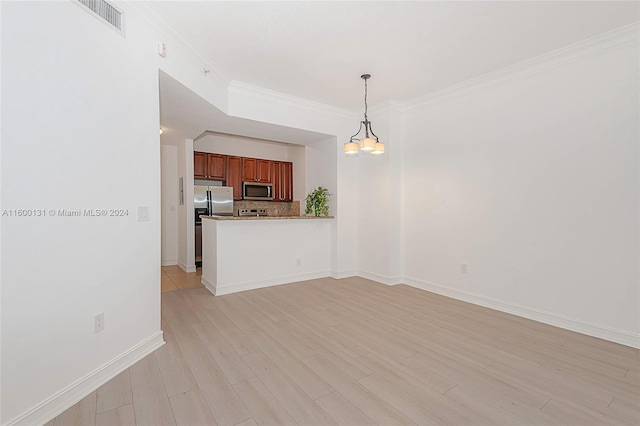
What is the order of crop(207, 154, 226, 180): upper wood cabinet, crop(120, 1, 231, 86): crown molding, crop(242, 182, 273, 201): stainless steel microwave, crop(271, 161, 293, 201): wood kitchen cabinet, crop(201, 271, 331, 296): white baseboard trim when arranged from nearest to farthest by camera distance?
crop(120, 1, 231, 86): crown molding → crop(201, 271, 331, 296): white baseboard trim → crop(207, 154, 226, 180): upper wood cabinet → crop(242, 182, 273, 201): stainless steel microwave → crop(271, 161, 293, 201): wood kitchen cabinet

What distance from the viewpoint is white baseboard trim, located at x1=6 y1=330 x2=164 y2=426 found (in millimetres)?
1590

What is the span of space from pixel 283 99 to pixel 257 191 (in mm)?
2837

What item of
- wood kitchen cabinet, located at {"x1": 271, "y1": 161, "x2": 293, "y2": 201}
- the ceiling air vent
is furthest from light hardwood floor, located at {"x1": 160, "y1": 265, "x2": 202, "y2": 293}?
the ceiling air vent

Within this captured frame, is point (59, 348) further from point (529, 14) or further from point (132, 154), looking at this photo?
point (529, 14)

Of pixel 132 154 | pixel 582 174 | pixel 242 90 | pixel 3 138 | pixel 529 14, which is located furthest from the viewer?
pixel 242 90

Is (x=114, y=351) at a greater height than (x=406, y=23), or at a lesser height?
lesser

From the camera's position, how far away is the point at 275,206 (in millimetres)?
7227

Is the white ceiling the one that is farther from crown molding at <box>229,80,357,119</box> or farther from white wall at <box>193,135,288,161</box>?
white wall at <box>193,135,288,161</box>

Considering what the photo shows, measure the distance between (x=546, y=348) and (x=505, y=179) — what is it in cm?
177

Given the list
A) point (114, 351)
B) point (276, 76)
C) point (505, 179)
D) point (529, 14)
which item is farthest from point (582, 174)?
point (114, 351)

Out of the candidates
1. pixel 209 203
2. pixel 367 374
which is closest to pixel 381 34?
pixel 367 374

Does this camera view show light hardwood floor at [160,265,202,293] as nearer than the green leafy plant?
Yes

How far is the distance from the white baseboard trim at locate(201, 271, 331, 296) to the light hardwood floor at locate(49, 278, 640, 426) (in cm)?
62

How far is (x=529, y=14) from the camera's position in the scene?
2.42 meters
